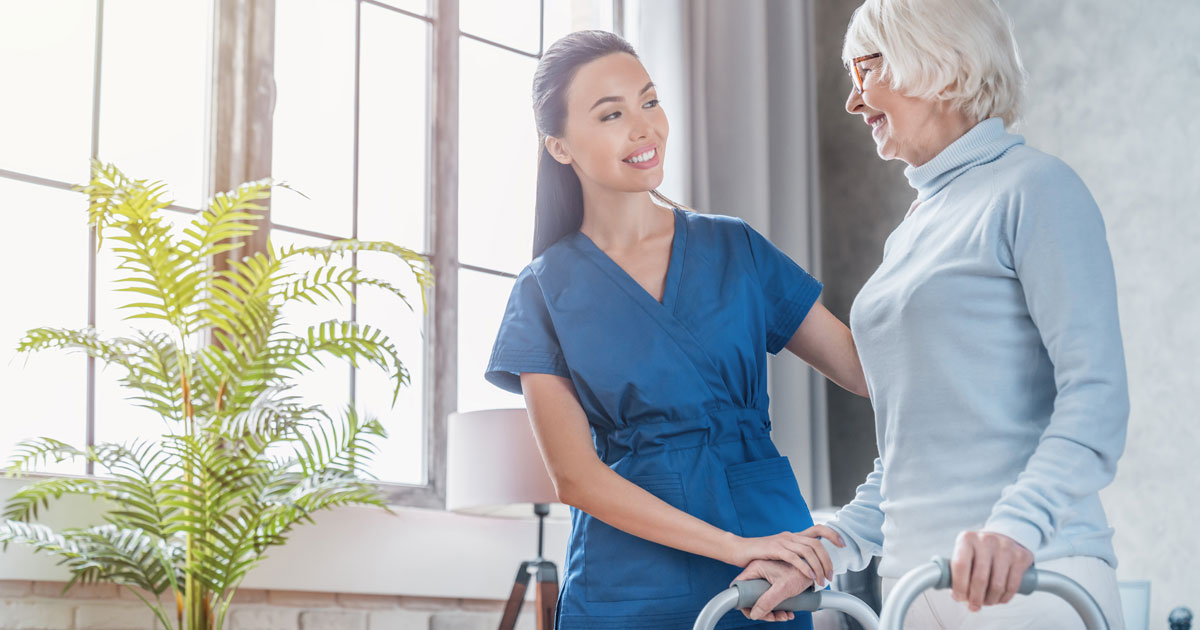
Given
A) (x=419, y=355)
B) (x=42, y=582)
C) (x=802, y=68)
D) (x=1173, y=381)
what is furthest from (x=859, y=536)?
(x=802, y=68)

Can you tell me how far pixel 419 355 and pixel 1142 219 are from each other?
235 cm

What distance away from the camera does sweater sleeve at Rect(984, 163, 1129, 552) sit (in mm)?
1054

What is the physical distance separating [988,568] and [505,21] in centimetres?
370

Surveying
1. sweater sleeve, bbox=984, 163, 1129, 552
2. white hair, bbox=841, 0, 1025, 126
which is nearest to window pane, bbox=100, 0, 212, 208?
white hair, bbox=841, 0, 1025, 126

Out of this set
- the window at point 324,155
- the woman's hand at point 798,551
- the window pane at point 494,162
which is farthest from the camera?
the window pane at point 494,162

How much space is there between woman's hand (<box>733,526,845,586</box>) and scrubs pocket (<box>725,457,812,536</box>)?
0.14m

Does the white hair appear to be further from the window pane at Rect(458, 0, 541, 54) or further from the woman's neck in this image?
the window pane at Rect(458, 0, 541, 54)

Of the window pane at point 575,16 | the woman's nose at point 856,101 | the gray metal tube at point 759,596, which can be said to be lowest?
the gray metal tube at point 759,596

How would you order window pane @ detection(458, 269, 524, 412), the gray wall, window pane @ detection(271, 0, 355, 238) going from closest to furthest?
window pane @ detection(271, 0, 355, 238)
the gray wall
window pane @ detection(458, 269, 524, 412)

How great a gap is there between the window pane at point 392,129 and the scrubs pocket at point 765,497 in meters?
2.45

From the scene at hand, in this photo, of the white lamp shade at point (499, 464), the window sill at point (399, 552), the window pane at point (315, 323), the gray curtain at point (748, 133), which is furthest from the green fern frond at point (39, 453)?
the gray curtain at point (748, 133)

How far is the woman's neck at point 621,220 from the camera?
183 cm

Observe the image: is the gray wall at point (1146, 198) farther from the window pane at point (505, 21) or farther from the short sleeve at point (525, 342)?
the short sleeve at point (525, 342)

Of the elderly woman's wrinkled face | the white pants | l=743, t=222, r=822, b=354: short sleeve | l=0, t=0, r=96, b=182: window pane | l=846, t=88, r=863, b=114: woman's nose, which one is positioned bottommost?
the white pants
